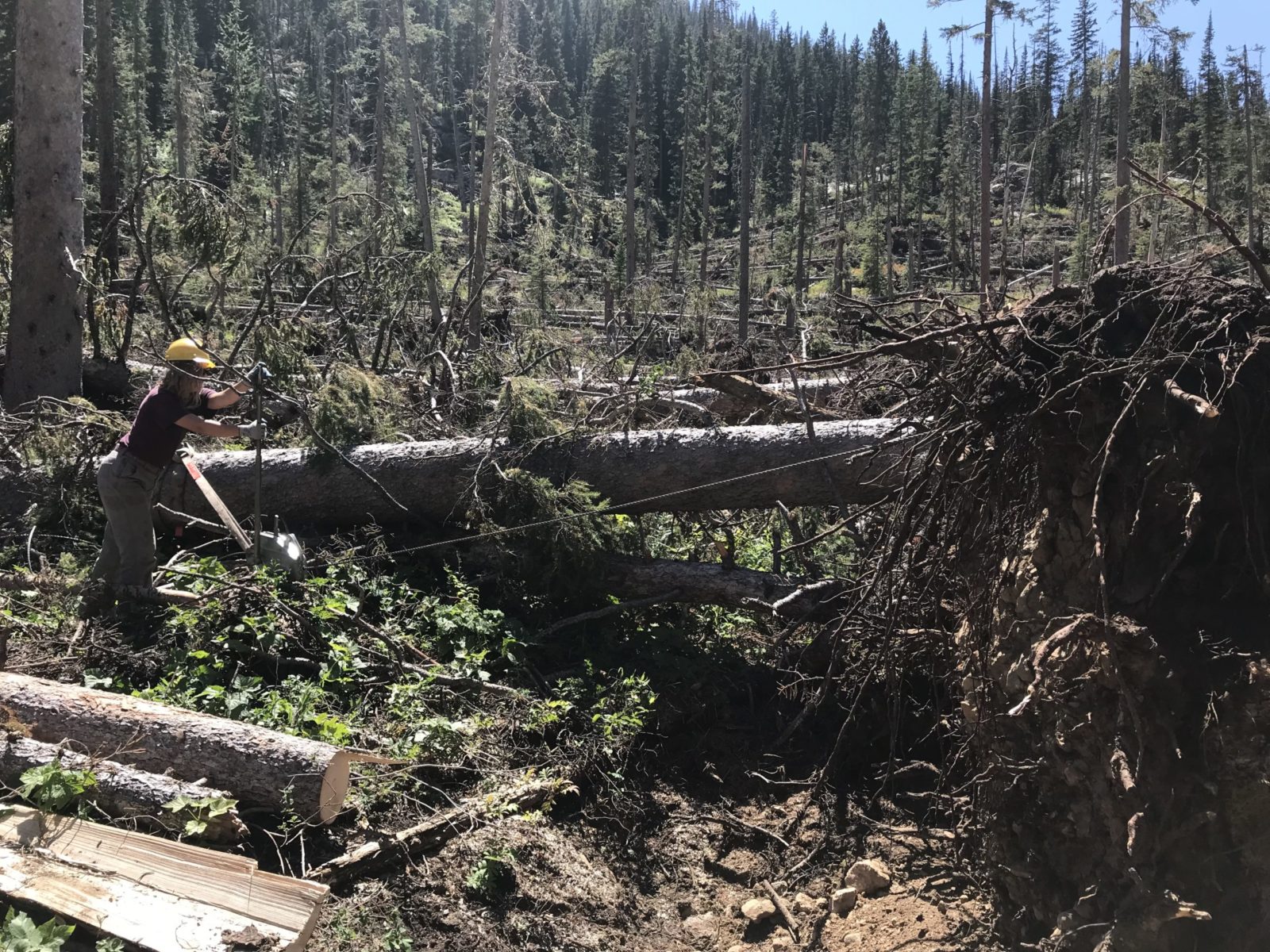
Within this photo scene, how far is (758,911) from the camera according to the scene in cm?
416

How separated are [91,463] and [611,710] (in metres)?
4.48

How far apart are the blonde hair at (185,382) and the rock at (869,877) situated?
15.1 ft

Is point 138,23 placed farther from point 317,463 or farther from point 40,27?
point 317,463

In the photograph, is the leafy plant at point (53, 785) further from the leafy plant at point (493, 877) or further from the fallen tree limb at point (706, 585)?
the fallen tree limb at point (706, 585)

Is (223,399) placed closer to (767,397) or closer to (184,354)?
(184,354)

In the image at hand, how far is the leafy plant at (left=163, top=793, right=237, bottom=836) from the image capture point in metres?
3.65

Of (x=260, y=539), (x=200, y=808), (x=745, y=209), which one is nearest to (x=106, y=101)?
(x=260, y=539)

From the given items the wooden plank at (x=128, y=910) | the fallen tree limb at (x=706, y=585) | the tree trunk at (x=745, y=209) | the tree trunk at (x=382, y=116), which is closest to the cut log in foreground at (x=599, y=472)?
the fallen tree limb at (x=706, y=585)

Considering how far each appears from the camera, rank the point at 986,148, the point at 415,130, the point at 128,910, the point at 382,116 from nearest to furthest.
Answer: the point at 128,910
the point at 986,148
the point at 415,130
the point at 382,116

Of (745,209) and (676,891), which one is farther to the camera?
(745,209)

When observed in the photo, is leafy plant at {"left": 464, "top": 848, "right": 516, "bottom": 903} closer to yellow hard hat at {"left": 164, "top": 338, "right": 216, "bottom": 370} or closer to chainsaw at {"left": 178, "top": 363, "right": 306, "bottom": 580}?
chainsaw at {"left": 178, "top": 363, "right": 306, "bottom": 580}

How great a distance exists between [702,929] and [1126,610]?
7.80 feet

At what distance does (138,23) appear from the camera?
42656 millimetres

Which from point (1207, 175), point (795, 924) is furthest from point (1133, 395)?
point (1207, 175)
